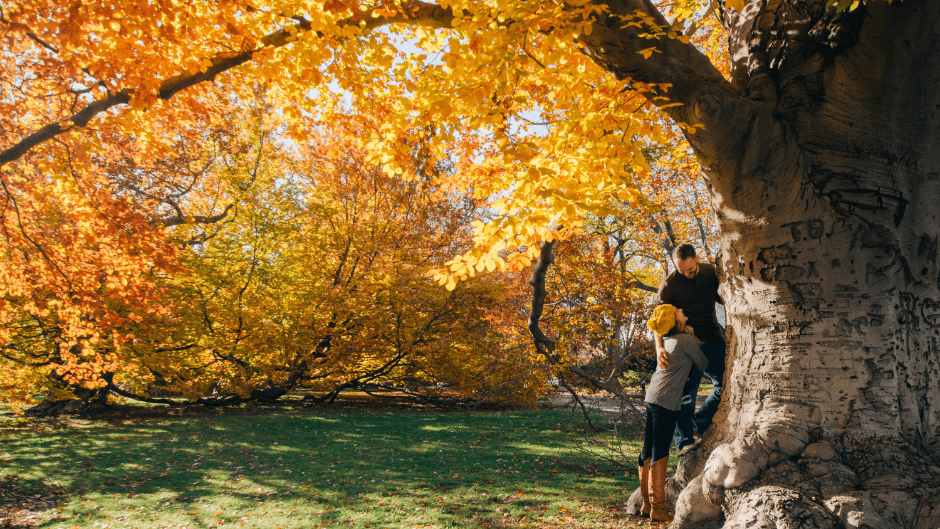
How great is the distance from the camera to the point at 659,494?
3760 mm

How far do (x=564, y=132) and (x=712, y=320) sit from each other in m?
2.18

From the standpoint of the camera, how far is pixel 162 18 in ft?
15.9

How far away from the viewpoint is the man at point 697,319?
13.3 feet

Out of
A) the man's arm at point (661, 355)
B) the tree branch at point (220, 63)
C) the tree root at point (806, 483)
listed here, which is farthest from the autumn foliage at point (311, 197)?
the tree root at point (806, 483)

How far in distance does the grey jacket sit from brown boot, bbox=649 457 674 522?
47 centimetres

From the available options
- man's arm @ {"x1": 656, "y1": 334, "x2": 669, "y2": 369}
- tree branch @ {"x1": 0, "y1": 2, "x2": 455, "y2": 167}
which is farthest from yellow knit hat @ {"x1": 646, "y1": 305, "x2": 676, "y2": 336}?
tree branch @ {"x1": 0, "y1": 2, "x2": 455, "y2": 167}

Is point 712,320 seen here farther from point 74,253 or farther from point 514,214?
point 74,253

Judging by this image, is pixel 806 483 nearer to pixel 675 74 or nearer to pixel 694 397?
pixel 694 397

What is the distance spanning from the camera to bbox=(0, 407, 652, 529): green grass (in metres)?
4.55

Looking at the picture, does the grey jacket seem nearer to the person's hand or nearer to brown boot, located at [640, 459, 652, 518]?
the person's hand

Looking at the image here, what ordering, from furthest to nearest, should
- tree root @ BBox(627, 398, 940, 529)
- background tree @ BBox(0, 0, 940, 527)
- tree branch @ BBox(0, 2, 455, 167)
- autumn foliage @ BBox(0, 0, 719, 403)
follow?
tree branch @ BBox(0, 2, 455, 167) → autumn foliage @ BBox(0, 0, 719, 403) → background tree @ BBox(0, 0, 940, 527) → tree root @ BBox(627, 398, 940, 529)

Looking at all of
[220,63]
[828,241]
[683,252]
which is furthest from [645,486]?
[220,63]

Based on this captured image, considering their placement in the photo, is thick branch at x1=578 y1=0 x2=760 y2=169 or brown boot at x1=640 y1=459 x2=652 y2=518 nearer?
thick branch at x1=578 y1=0 x2=760 y2=169

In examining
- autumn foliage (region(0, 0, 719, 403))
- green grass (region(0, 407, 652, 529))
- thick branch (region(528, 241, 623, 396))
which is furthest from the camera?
thick branch (region(528, 241, 623, 396))
